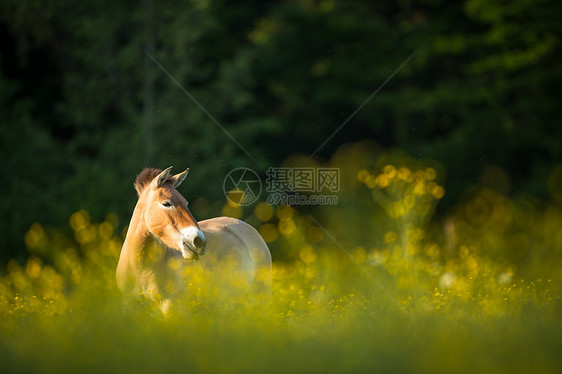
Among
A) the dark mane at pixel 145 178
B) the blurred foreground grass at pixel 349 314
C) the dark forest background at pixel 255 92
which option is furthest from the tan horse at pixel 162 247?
the dark forest background at pixel 255 92

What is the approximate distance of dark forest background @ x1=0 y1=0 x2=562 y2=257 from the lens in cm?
1303

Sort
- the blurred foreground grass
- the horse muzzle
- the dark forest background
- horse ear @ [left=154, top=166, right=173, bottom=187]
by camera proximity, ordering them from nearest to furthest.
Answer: the blurred foreground grass, the horse muzzle, horse ear @ [left=154, top=166, right=173, bottom=187], the dark forest background

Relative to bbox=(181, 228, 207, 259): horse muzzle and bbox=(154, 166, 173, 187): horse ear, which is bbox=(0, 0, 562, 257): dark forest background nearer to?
bbox=(154, 166, 173, 187): horse ear

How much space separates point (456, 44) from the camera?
16656 millimetres

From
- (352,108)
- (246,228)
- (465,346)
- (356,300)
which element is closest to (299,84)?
(352,108)

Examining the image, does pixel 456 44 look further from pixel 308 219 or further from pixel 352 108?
pixel 308 219

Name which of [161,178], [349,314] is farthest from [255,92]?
[349,314]

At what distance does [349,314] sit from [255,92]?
11.4 metres

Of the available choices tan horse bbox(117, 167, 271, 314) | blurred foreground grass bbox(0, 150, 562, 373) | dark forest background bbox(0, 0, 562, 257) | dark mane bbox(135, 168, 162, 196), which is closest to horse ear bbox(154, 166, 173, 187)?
tan horse bbox(117, 167, 271, 314)

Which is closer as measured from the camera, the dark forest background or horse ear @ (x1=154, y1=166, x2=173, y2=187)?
horse ear @ (x1=154, y1=166, x2=173, y2=187)

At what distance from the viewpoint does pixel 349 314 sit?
17.4ft

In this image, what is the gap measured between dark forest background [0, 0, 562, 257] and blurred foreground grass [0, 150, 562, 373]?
235 inches

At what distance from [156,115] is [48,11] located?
3145 mm

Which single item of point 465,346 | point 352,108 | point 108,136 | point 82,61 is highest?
point 465,346
